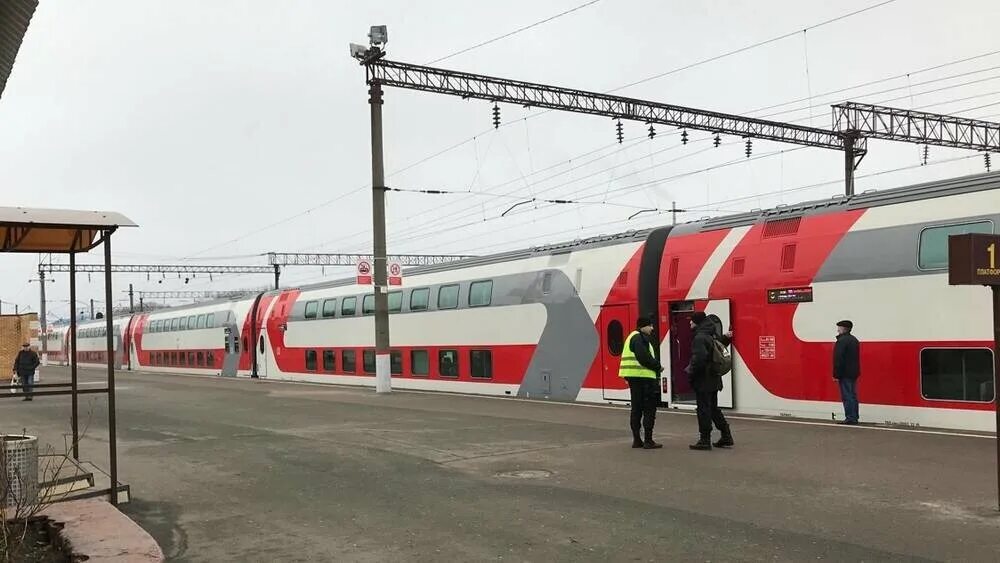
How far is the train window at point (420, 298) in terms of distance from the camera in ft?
76.2

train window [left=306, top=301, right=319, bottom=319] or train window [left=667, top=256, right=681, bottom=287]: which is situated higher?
train window [left=667, top=256, right=681, bottom=287]

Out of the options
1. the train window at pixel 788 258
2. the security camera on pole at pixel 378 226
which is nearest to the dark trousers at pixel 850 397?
the train window at pixel 788 258

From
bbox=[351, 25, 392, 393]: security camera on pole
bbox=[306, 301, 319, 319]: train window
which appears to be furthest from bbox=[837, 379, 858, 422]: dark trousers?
bbox=[306, 301, 319, 319]: train window

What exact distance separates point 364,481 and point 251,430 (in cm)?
540

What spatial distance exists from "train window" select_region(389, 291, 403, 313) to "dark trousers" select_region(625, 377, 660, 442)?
14711 mm

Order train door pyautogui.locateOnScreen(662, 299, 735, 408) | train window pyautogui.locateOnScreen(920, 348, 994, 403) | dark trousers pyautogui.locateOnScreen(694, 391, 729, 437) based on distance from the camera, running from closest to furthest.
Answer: dark trousers pyautogui.locateOnScreen(694, 391, 729, 437) → train window pyautogui.locateOnScreen(920, 348, 994, 403) → train door pyautogui.locateOnScreen(662, 299, 735, 408)

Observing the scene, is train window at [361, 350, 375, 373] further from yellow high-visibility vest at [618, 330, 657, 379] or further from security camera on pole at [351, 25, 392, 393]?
yellow high-visibility vest at [618, 330, 657, 379]

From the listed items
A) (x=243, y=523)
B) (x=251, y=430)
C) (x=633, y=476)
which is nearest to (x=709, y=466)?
(x=633, y=476)

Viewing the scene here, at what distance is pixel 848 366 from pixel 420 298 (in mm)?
14078

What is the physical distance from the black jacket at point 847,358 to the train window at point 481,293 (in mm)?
10234

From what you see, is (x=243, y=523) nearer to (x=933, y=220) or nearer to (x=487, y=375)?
(x=933, y=220)

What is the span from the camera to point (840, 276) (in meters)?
12.4

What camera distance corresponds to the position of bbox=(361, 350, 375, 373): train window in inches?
1016

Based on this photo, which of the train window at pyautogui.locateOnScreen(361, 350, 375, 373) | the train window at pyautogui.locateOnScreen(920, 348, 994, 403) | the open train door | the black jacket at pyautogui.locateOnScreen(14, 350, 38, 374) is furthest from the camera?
the open train door
